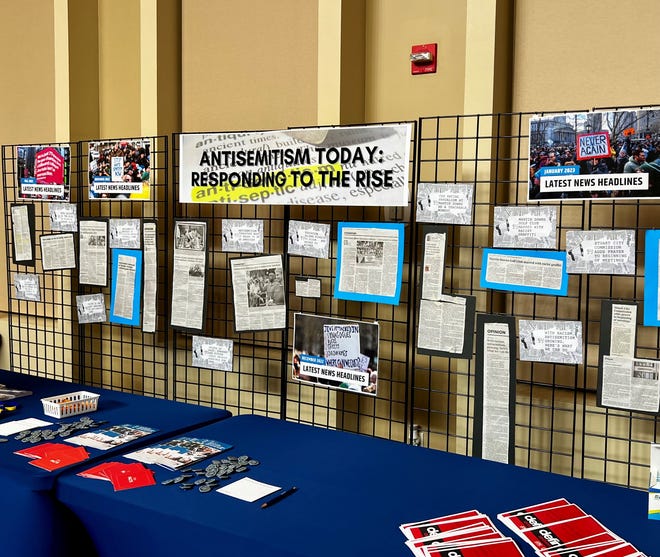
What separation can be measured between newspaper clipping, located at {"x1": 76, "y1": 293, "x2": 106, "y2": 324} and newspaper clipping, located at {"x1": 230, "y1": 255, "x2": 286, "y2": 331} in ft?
3.10

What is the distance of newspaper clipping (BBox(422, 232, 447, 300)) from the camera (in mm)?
2814

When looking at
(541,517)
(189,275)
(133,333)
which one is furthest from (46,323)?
(541,517)

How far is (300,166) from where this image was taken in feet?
10.0

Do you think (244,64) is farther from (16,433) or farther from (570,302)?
(16,433)

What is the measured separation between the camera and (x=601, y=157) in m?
2.48

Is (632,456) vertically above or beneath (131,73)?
beneath

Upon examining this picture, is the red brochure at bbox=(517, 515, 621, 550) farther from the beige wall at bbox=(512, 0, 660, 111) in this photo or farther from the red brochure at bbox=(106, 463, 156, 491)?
the beige wall at bbox=(512, 0, 660, 111)

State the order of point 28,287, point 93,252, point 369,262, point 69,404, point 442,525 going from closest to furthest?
point 442,525
point 69,404
point 369,262
point 93,252
point 28,287

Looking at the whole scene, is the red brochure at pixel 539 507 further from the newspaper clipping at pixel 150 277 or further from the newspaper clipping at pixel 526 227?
the newspaper clipping at pixel 150 277

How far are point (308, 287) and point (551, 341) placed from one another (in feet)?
3.51

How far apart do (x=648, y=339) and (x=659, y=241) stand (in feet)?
2.03

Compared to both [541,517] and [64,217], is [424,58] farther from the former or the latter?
[541,517]

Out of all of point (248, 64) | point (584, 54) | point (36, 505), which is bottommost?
point (36, 505)

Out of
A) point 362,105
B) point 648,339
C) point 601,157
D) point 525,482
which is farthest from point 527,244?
point 362,105
